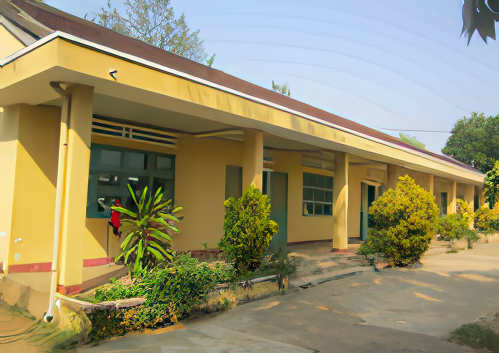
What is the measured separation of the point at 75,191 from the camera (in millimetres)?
5523

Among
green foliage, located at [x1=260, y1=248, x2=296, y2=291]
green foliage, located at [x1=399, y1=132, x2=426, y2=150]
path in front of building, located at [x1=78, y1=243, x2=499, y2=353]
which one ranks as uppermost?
green foliage, located at [x1=399, y1=132, x2=426, y2=150]

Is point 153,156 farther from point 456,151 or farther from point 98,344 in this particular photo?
point 456,151

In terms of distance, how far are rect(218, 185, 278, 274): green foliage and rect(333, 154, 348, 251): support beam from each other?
Answer: 4180 millimetres

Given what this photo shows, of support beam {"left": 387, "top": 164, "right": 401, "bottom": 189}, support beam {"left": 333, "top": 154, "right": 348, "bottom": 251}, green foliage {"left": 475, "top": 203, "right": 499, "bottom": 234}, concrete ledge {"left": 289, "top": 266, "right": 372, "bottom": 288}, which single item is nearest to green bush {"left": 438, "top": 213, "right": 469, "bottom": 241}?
support beam {"left": 387, "top": 164, "right": 401, "bottom": 189}

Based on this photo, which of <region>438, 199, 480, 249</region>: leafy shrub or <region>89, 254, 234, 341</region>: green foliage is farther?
<region>438, 199, 480, 249</region>: leafy shrub

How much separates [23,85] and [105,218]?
115 inches

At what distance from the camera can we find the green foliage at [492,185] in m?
19.1

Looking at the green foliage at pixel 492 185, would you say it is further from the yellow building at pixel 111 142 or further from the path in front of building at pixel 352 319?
the path in front of building at pixel 352 319

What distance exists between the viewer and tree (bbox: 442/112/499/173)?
34.2 m

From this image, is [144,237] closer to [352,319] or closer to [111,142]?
[111,142]

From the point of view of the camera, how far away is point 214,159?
32.6ft

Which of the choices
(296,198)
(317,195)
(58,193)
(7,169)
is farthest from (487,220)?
(7,169)

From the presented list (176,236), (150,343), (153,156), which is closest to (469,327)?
(150,343)

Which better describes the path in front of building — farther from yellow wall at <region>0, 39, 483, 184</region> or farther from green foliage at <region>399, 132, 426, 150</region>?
green foliage at <region>399, 132, 426, 150</region>
